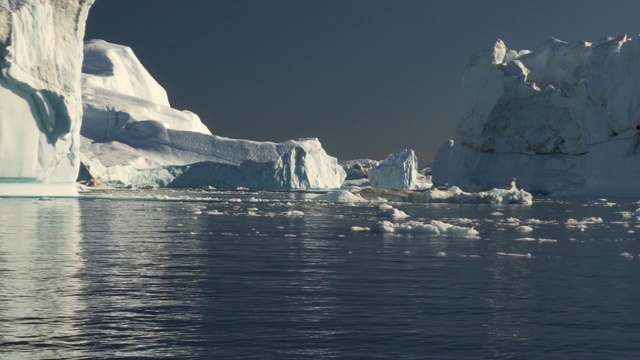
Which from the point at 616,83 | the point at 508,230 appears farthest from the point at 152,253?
the point at 616,83

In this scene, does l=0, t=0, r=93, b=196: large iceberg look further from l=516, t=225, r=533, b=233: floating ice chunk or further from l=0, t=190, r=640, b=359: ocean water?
l=516, t=225, r=533, b=233: floating ice chunk

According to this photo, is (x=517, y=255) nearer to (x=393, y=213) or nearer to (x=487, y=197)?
(x=393, y=213)

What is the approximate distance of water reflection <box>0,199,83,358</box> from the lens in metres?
6.72

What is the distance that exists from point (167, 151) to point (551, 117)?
45.8m

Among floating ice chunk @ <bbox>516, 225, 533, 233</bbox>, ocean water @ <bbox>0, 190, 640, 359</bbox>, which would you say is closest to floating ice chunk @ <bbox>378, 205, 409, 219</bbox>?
floating ice chunk @ <bbox>516, 225, 533, 233</bbox>

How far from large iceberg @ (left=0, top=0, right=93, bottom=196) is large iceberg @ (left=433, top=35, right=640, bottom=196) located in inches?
1160

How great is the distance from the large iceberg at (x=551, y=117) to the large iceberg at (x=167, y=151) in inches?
819

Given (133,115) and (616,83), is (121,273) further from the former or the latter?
(133,115)

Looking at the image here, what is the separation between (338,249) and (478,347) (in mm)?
8161

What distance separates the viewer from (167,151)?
3511 inches

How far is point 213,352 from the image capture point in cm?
638

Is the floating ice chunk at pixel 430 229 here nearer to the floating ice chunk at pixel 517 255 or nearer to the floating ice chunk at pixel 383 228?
the floating ice chunk at pixel 383 228

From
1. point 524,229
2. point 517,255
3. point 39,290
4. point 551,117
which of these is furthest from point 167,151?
point 39,290

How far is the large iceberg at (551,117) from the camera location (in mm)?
47688
